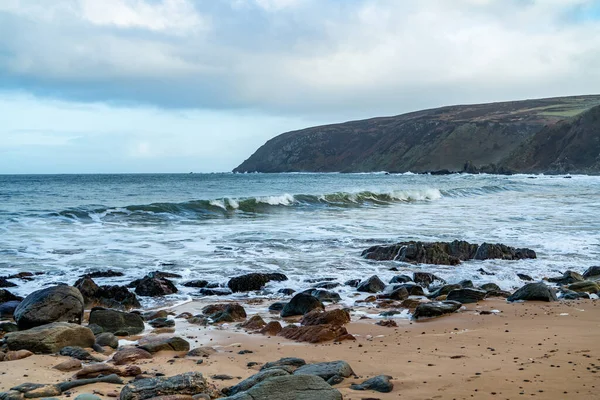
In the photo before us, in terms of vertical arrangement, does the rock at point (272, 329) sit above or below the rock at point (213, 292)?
above

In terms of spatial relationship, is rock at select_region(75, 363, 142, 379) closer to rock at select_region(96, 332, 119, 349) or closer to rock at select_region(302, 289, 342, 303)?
rock at select_region(96, 332, 119, 349)

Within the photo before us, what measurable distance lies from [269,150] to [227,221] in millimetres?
148124

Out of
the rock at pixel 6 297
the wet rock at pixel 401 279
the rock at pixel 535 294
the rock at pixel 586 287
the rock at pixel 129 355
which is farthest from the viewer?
the wet rock at pixel 401 279

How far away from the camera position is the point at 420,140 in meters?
133

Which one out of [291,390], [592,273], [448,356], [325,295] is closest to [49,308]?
[325,295]

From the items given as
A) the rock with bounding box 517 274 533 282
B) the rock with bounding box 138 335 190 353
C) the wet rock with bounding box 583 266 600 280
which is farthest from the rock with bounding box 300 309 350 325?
the wet rock with bounding box 583 266 600 280

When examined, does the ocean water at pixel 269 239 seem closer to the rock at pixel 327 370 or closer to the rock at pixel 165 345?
the rock at pixel 165 345

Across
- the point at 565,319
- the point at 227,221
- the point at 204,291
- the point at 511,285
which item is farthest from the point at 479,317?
the point at 227,221

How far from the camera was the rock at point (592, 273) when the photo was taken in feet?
37.4

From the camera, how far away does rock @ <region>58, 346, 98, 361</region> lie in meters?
6.16

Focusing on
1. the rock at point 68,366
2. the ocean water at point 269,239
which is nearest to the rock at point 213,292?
the ocean water at point 269,239

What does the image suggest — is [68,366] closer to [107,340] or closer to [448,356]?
[107,340]

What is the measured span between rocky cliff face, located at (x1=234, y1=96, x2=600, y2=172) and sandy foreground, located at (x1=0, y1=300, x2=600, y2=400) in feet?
331

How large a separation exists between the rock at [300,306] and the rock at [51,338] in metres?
2.93
